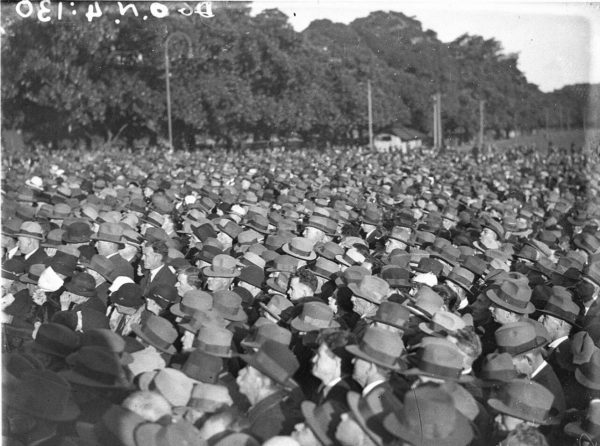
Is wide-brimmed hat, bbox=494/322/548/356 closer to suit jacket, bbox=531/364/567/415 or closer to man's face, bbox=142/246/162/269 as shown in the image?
suit jacket, bbox=531/364/567/415

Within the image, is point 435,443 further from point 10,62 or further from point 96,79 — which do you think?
point 96,79

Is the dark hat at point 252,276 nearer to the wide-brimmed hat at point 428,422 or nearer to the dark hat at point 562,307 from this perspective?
the dark hat at point 562,307

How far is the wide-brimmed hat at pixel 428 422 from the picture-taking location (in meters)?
3.38

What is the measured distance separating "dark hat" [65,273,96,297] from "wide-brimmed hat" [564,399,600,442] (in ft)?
12.2

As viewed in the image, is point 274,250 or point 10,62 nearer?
point 274,250

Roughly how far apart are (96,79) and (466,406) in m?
30.3

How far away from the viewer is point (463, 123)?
46062mm

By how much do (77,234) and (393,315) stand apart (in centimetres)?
431

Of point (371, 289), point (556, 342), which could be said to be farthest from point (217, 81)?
point (556, 342)

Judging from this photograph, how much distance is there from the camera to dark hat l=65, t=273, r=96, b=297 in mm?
5891

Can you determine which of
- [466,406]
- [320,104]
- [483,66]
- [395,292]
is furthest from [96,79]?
[466,406]

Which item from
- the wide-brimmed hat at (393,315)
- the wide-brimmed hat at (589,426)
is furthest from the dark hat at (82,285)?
the wide-brimmed hat at (589,426)

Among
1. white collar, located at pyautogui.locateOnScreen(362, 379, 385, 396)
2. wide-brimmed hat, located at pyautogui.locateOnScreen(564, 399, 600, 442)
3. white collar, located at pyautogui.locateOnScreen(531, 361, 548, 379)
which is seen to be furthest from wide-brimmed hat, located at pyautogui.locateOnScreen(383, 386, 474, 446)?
white collar, located at pyautogui.locateOnScreen(531, 361, 548, 379)

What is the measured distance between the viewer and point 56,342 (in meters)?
4.43
